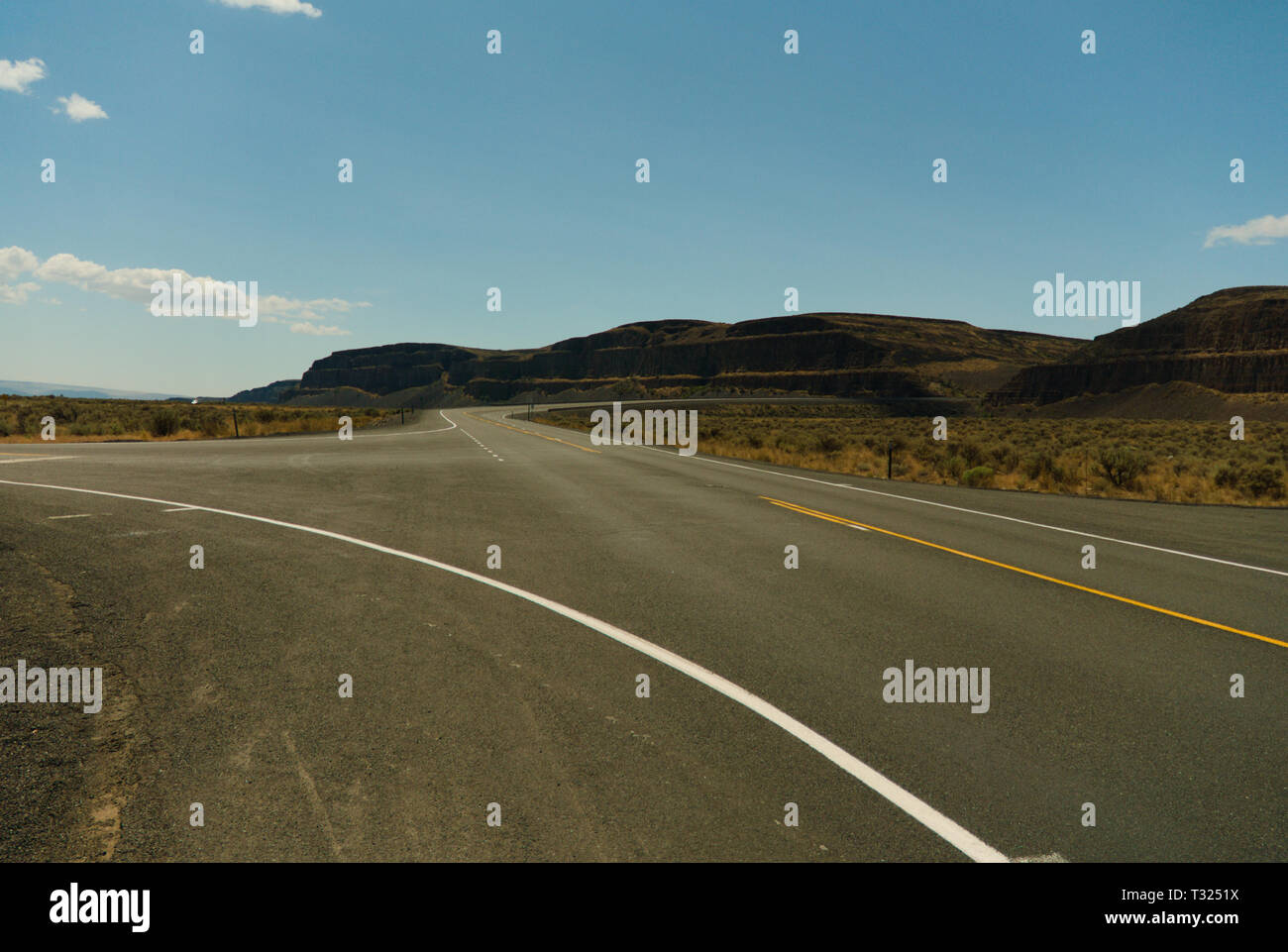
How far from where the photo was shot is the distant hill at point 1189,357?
83.8 m

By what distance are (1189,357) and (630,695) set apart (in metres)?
108

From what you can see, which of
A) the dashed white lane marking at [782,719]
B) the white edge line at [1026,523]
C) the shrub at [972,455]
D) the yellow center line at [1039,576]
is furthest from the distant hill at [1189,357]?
the dashed white lane marking at [782,719]

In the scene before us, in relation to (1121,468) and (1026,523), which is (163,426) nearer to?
(1026,523)

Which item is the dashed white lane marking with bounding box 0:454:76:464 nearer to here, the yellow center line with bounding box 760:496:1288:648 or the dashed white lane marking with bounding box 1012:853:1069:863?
the yellow center line with bounding box 760:496:1288:648

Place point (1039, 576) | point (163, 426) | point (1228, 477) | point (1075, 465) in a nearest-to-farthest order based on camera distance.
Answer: point (1039, 576) → point (1228, 477) → point (1075, 465) → point (163, 426)

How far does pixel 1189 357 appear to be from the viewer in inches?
3484

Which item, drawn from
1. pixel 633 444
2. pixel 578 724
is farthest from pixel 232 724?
Answer: pixel 633 444

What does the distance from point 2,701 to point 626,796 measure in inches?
161

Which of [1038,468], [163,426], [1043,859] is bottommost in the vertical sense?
[1043,859]

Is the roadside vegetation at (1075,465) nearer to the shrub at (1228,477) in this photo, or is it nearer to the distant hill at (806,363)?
the shrub at (1228,477)

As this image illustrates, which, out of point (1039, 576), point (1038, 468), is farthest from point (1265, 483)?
point (1039, 576)

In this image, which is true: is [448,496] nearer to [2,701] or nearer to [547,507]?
[547,507]

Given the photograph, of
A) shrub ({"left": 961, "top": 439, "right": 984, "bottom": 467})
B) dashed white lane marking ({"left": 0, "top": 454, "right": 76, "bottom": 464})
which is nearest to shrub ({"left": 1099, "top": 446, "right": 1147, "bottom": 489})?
shrub ({"left": 961, "top": 439, "right": 984, "bottom": 467})
